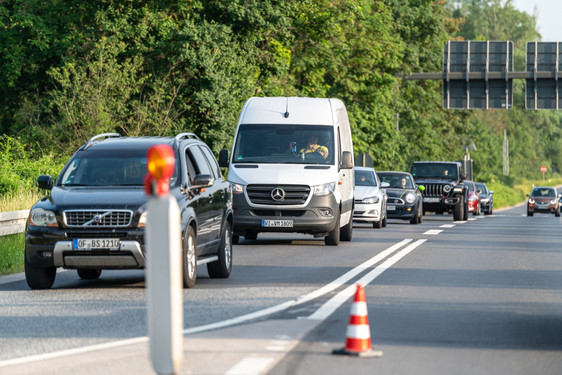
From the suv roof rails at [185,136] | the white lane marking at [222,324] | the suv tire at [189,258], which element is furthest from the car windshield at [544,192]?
the suv tire at [189,258]

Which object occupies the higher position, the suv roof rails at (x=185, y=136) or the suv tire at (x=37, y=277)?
the suv roof rails at (x=185, y=136)

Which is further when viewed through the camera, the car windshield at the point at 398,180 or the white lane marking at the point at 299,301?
the car windshield at the point at 398,180

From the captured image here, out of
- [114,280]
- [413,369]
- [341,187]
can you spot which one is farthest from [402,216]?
[413,369]

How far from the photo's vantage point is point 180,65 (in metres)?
37.5

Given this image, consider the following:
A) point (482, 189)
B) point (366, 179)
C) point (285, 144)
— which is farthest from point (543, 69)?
point (285, 144)

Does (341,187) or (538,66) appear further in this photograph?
(538,66)

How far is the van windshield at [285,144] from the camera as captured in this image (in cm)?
2066

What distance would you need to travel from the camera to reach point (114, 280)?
14164mm

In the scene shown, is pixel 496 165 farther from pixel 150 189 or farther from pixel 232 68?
pixel 150 189

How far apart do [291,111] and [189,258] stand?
347 inches

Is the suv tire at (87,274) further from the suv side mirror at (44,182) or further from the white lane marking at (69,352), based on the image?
the white lane marking at (69,352)

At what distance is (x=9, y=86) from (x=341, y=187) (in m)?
22.8

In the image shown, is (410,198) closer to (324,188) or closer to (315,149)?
(315,149)

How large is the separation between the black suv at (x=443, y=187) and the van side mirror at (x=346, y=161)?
18.6m
